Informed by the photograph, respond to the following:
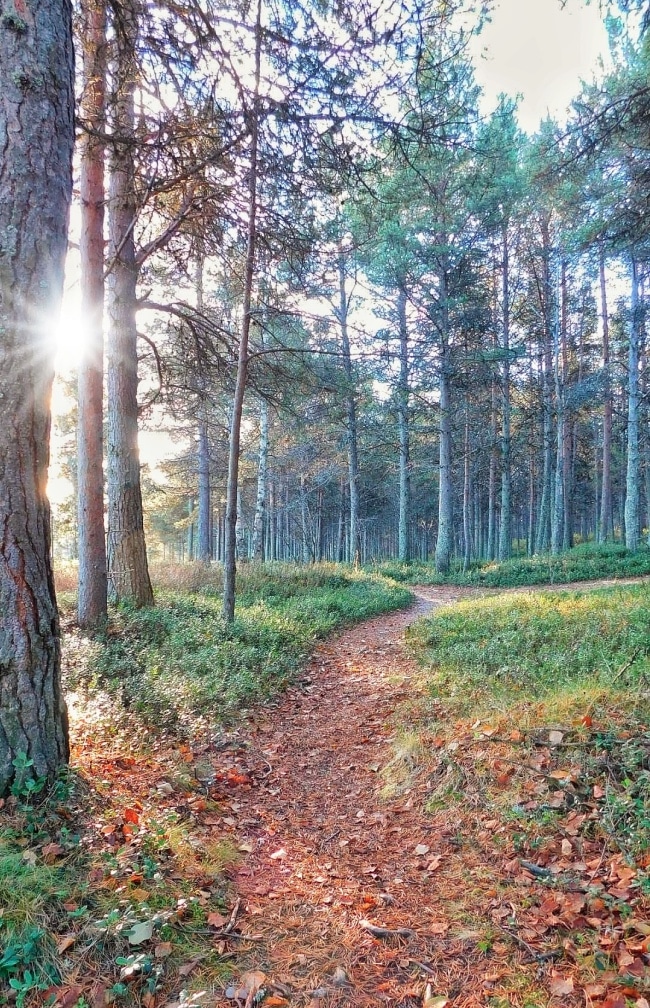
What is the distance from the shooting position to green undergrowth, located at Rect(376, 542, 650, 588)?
1458cm

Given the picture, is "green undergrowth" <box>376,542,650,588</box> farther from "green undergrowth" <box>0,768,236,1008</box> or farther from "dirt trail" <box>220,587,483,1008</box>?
"green undergrowth" <box>0,768,236,1008</box>

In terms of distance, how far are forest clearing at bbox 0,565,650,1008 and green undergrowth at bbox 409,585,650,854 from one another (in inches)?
0.9

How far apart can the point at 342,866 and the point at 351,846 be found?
233mm

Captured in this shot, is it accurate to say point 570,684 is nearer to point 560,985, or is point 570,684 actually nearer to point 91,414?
point 560,985

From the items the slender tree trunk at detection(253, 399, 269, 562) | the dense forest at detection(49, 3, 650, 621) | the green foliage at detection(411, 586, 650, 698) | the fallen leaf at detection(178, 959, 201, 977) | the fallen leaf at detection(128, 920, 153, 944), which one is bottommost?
the fallen leaf at detection(178, 959, 201, 977)

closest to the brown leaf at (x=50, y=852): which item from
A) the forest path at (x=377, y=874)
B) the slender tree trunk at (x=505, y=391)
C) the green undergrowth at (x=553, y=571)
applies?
the forest path at (x=377, y=874)

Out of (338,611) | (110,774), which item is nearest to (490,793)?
(110,774)

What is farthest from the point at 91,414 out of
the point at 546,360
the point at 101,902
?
the point at 546,360

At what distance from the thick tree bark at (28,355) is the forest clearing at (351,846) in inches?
18.5

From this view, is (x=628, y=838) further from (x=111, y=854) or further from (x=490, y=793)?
(x=111, y=854)

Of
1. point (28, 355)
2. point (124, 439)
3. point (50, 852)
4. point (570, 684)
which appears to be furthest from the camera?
point (124, 439)

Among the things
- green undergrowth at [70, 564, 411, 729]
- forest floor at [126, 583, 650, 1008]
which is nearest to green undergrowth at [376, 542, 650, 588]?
green undergrowth at [70, 564, 411, 729]

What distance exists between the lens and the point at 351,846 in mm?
3475

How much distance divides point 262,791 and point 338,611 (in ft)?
22.5
